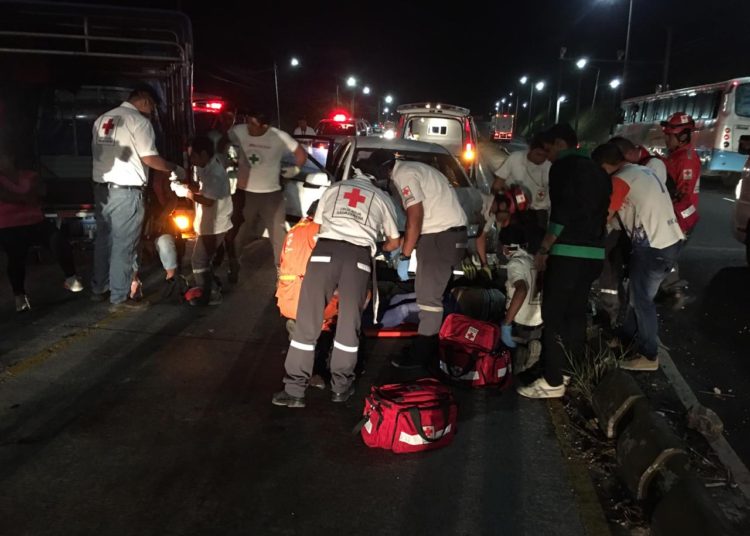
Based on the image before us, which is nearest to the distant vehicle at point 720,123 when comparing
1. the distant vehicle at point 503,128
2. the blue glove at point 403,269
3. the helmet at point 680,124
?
the helmet at point 680,124

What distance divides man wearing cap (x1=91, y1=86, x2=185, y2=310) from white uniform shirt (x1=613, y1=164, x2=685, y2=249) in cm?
419

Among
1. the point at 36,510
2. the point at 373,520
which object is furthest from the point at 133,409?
the point at 373,520

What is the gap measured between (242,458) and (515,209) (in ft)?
11.7

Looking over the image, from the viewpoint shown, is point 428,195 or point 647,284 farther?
point 647,284

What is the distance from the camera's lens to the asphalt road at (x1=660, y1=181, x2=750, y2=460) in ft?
14.6

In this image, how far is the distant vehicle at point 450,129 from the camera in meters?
12.4

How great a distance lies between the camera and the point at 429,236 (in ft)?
15.1

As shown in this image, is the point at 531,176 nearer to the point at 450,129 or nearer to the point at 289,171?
the point at 289,171

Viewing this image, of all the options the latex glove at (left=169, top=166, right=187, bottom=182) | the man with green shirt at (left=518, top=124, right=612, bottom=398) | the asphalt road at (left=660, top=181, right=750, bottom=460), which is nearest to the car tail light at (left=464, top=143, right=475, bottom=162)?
the asphalt road at (left=660, top=181, right=750, bottom=460)

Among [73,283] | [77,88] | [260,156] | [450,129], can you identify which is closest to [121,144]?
[260,156]

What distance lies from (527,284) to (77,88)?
7076 millimetres

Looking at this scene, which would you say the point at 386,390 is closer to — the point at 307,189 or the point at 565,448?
the point at 565,448

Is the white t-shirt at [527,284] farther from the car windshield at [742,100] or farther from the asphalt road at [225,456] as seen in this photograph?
the car windshield at [742,100]

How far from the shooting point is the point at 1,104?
8.23m
